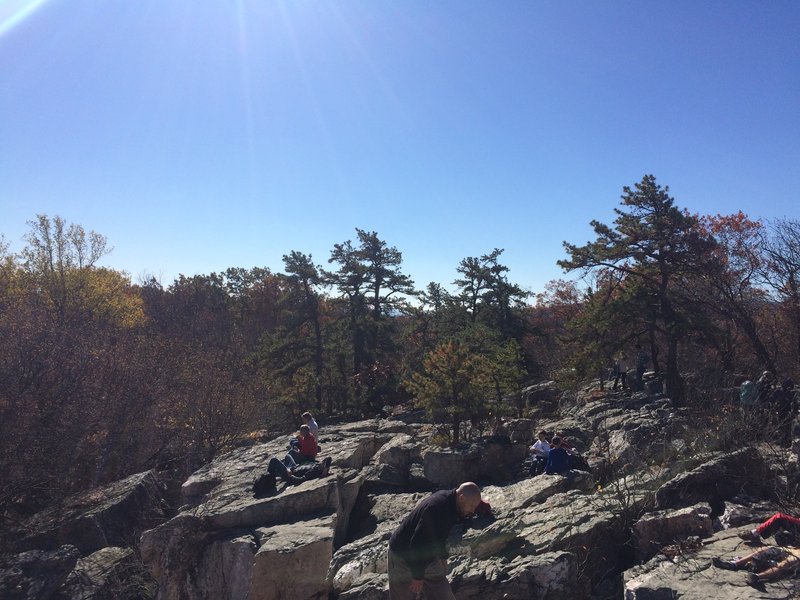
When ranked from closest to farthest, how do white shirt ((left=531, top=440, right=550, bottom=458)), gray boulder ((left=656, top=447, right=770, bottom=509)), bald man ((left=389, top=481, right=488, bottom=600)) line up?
bald man ((left=389, top=481, right=488, bottom=600)) < gray boulder ((left=656, top=447, right=770, bottom=509)) < white shirt ((left=531, top=440, right=550, bottom=458))

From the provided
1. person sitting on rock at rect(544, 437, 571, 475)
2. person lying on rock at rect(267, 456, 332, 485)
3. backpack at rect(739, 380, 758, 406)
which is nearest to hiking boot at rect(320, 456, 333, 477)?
person lying on rock at rect(267, 456, 332, 485)

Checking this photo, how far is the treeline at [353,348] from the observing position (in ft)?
48.9

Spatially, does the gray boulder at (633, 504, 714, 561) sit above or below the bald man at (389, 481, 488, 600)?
below

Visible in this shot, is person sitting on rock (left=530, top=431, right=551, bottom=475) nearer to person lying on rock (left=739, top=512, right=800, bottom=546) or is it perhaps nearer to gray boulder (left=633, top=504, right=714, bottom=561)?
gray boulder (left=633, top=504, right=714, bottom=561)

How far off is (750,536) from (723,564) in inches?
21.6

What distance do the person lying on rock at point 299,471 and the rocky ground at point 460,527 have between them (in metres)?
0.29

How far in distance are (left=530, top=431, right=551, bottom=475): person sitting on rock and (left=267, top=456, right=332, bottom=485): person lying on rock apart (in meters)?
4.50

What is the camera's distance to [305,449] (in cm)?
1104

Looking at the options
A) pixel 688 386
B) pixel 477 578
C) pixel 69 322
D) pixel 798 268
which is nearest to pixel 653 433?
pixel 688 386

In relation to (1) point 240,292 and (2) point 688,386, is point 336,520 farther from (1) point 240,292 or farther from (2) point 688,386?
(1) point 240,292

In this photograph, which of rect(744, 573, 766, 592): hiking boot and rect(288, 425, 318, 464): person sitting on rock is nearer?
rect(744, 573, 766, 592): hiking boot

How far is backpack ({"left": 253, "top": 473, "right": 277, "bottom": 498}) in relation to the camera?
9586 mm

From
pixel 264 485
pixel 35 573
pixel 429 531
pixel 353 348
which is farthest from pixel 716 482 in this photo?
pixel 353 348

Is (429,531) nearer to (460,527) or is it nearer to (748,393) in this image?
(460,527)
